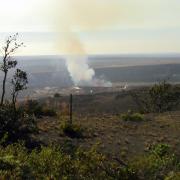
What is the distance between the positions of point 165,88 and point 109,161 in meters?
46.6

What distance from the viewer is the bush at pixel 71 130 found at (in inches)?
1270

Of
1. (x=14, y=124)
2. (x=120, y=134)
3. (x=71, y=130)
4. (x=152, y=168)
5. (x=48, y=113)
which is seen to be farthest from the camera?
(x=48, y=113)

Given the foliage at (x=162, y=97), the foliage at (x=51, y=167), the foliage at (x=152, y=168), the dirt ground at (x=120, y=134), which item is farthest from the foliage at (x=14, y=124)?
the foliage at (x=162, y=97)

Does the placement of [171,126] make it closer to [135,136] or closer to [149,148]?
[135,136]

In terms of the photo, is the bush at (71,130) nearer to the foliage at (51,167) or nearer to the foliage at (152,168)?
the foliage at (152,168)

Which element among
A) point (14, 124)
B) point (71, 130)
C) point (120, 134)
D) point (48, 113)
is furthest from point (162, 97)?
point (14, 124)

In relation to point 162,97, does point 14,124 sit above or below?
above

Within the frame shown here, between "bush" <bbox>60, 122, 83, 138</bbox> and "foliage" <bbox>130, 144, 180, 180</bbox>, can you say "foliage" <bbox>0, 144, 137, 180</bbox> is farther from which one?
"bush" <bbox>60, 122, 83, 138</bbox>

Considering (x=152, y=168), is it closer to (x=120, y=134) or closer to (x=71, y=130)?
(x=71, y=130)

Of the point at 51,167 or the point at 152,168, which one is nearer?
the point at 51,167

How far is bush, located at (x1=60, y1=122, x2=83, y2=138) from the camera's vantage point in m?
32.2

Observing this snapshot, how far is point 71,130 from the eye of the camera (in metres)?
32.6

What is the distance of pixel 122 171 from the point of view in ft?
66.0

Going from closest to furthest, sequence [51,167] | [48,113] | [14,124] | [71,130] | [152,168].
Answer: [51,167], [152,168], [14,124], [71,130], [48,113]
